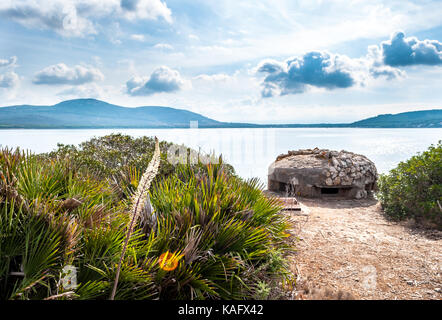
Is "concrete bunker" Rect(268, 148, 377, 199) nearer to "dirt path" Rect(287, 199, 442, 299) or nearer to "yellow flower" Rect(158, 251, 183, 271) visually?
"dirt path" Rect(287, 199, 442, 299)

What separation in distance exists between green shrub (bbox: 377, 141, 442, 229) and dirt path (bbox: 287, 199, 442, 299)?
0.53 metres

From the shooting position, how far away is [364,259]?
198 inches

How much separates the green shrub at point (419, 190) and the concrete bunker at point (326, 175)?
213 cm

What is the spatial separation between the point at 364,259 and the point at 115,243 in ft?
13.8

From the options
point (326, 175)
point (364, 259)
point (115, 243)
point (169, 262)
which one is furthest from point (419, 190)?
point (115, 243)

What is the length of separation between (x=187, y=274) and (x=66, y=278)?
44.9 inches

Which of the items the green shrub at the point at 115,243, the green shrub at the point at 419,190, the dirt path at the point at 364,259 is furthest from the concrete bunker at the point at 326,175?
the green shrub at the point at 115,243

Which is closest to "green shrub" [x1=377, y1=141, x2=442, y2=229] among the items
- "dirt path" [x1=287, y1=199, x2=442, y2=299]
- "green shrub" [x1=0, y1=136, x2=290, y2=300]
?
"dirt path" [x1=287, y1=199, x2=442, y2=299]

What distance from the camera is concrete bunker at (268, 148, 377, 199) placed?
1023 centimetres

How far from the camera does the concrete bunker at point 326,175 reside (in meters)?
10.2

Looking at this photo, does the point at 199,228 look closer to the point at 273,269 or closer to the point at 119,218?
the point at 119,218

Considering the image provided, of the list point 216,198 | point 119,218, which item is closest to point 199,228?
point 216,198

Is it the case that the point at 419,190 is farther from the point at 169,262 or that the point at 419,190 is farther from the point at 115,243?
the point at 115,243
